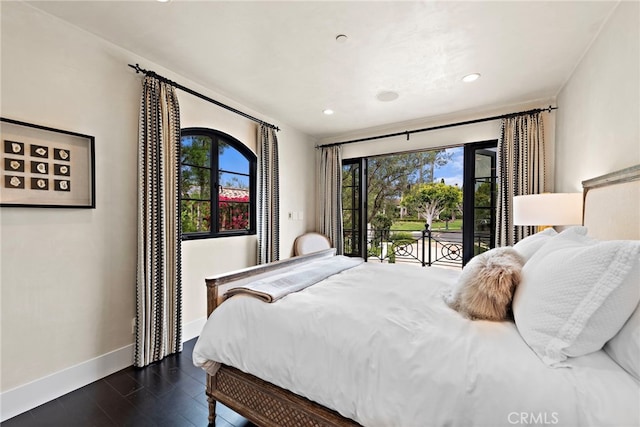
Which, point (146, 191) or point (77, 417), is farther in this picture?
point (146, 191)

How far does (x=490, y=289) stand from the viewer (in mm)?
Result: 1268

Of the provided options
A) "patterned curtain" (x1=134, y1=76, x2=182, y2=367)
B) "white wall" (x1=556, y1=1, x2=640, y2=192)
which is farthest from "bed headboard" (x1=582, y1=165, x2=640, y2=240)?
"patterned curtain" (x1=134, y1=76, x2=182, y2=367)

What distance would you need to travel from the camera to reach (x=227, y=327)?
154 cm

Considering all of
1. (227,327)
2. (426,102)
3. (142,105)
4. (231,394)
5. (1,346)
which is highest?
(426,102)

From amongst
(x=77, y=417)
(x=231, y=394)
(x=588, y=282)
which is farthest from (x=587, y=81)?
(x=77, y=417)

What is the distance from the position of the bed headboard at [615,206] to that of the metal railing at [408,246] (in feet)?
14.5

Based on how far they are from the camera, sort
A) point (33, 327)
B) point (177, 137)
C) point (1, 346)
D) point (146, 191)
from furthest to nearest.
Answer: point (177, 137)
point (146, 191)
point (33, 327)
point (1, 346)

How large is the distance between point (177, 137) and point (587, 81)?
3569 mm

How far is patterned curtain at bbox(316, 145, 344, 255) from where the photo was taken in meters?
4.48

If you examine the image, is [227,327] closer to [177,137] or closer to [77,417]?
[77,417]

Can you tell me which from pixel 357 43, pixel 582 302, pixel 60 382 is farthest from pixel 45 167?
pixel 582 302

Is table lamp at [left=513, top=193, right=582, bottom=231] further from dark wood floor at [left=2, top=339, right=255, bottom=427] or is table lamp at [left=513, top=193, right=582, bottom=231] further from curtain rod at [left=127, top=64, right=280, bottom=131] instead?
curtain rod at [left=127, top=64, right=280, bottom=131]

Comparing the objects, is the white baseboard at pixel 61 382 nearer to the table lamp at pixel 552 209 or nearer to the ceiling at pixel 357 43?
the ceiling at pixel 357 43

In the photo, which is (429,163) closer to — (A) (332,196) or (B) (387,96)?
(A) (332,196)
